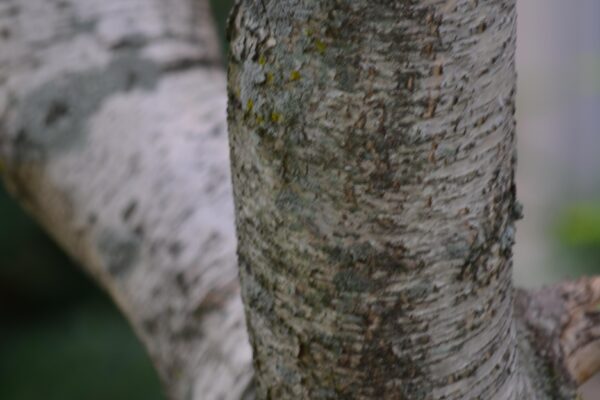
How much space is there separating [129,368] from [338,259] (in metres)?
1.75

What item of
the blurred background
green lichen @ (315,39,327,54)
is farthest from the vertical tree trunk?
the blurred background

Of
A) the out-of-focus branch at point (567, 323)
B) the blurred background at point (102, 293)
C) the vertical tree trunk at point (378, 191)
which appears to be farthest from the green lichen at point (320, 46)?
the blurred background at point (102, 293)

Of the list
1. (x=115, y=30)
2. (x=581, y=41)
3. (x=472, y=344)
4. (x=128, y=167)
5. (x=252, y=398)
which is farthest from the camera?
(x=581, y=41)

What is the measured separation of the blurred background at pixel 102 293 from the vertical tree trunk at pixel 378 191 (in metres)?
1.37

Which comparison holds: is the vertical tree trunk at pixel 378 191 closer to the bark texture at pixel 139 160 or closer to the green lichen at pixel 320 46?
the green lichen at pixel 320 46

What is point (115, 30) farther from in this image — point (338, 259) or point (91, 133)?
point (338, 259)

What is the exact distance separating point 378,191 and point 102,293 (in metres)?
1.95

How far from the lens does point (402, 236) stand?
467 millimetres

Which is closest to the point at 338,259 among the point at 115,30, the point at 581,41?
the point at 115,30

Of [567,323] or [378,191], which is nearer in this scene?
[378,191]

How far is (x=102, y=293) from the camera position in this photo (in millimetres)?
2320

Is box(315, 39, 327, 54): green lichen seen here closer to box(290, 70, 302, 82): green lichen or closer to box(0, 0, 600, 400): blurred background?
box(290, 70, 302, 82): green lichen

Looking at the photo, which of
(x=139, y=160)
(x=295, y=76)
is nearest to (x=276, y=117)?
(x=295, y=76)

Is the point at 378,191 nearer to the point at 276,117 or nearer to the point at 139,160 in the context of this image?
the point at 276,117
